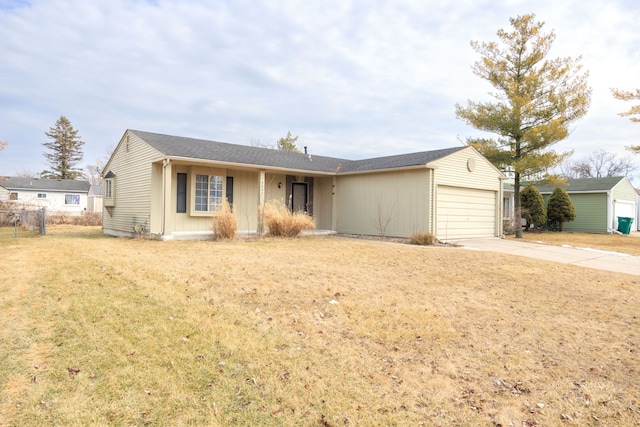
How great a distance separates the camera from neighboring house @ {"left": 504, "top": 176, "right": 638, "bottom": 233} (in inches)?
836

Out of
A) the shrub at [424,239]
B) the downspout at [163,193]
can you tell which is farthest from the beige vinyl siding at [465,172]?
the downspout at [163,193]

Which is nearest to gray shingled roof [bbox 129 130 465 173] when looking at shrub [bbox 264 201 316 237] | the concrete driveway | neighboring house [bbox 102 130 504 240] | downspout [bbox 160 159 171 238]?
neighboring house [bbox 102 130 504 240]

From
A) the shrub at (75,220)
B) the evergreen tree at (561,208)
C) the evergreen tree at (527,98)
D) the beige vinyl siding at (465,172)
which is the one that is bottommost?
the shrub at (75,220)

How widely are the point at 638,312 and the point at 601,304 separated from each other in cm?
42

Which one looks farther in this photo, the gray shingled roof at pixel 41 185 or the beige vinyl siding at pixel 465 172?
the gray shingled roof at pixel 41 185

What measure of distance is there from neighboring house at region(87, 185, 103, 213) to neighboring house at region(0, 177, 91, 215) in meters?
0.37

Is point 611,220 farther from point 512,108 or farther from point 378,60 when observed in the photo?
point 378,60

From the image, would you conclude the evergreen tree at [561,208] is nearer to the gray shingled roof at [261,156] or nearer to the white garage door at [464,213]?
→ the white garage door at [464,213]

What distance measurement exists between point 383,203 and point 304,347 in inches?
401

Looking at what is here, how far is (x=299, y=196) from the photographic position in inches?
605

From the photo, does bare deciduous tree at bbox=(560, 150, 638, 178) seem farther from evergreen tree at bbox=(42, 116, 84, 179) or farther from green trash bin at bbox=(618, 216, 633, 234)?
evergreen tree at bbox=(42, 116, 84, 179)

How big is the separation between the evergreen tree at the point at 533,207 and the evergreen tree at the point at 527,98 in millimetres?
4149

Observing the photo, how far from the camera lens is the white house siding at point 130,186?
11.6m

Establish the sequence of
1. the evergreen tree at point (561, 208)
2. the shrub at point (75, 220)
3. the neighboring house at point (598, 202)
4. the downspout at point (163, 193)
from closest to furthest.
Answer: the downspout at point (163, 193) → the evergreen tree at point (561, 208) → the shrub at point (75, 220) → the neighboring house at point (598, 202)
